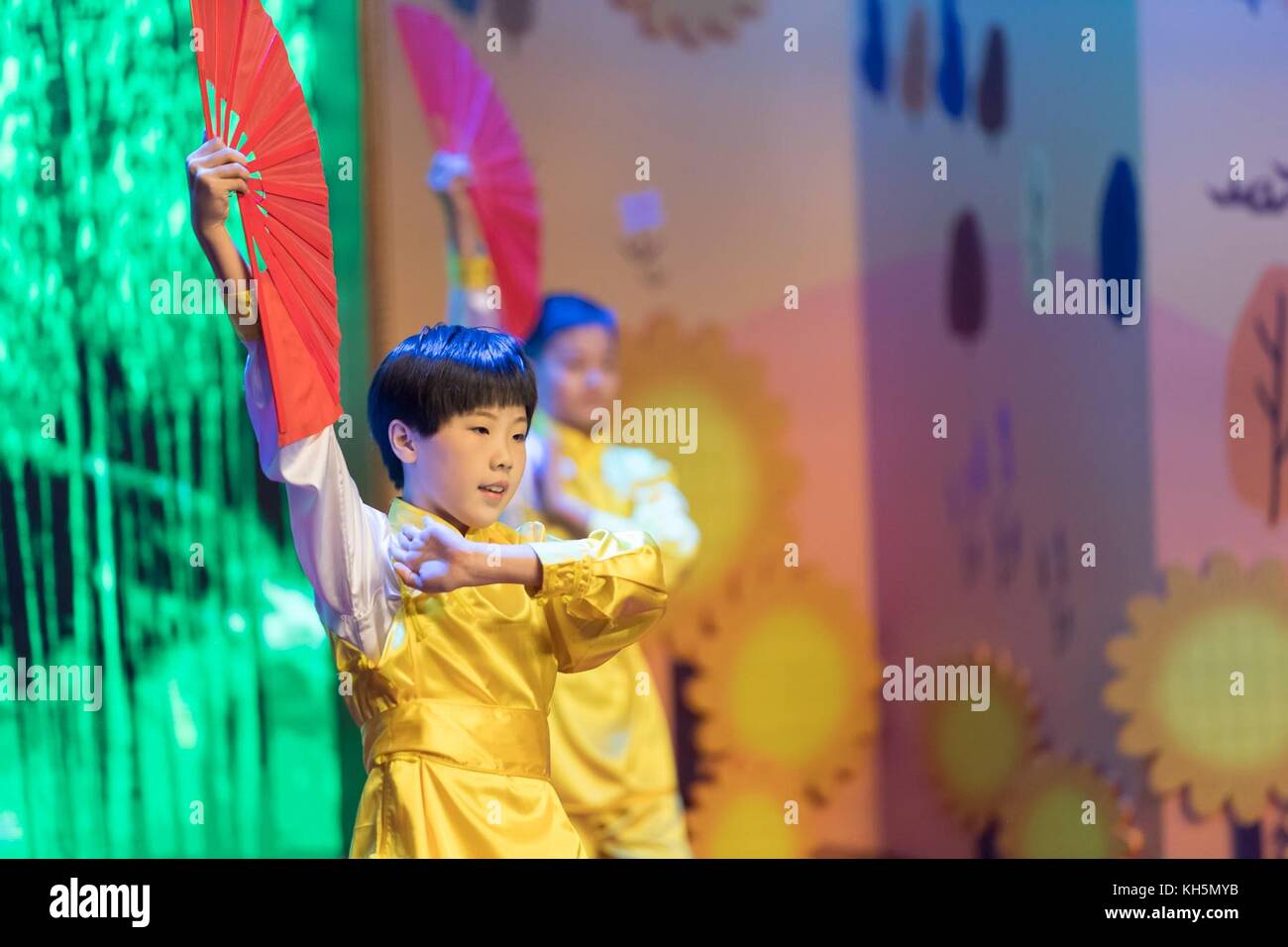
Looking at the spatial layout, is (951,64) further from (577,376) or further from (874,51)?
(577,376)

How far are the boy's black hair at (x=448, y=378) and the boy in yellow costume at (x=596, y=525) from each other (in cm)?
71

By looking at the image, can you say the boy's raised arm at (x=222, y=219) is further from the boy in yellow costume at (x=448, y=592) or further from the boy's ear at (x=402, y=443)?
the boy's ear at (x=402, y=443)

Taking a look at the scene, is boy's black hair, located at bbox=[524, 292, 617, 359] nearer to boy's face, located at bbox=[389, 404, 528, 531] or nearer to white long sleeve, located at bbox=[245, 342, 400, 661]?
boy's face, located at bbox=[389, 404, 528, 531]

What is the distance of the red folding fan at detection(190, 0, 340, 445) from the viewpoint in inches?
93.0

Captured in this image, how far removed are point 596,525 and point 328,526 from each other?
92cm

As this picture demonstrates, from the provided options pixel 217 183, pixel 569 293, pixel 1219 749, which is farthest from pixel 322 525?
pixel 1219 749

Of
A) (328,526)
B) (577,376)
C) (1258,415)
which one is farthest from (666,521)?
(1258,415)

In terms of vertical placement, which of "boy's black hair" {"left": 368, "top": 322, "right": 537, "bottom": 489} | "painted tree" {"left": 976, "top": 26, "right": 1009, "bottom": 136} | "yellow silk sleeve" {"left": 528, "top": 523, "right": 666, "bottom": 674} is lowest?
"yellow silk sleeve" {"left": 528, "top": 523, "right": 666, "bottom": 674}

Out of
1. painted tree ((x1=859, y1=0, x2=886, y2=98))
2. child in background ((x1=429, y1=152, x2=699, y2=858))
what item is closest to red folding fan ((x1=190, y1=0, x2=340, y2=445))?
child in background ((x1=429, y1=152, x2=699, y2=858))

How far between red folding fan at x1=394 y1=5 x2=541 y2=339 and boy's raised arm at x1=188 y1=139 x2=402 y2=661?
1142 mm

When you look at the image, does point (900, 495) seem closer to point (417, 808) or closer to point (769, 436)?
point (769, 436)

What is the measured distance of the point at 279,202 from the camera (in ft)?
8.18

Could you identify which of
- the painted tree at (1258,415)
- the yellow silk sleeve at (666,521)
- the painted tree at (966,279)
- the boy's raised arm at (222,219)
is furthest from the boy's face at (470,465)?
the painted tree at (1258,415)

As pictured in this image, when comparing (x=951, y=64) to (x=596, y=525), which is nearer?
(x=596, y=525)
